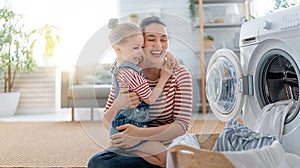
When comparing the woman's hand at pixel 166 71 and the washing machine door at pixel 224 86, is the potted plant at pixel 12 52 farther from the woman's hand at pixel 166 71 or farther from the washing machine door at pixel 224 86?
the woman's hand at pixel 166 71

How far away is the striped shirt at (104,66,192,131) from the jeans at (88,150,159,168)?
0.11 metres

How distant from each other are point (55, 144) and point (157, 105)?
1107mm

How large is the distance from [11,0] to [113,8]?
139cm

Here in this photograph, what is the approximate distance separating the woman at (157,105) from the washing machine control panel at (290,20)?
444mm


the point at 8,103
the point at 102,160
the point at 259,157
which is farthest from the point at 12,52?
the point at 259,157

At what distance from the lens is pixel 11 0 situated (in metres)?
3.74

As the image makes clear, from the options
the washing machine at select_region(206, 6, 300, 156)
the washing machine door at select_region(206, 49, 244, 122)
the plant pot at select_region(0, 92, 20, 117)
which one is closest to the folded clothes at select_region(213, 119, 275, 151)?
the washing machine at select_region(206, 6, 300, 156)

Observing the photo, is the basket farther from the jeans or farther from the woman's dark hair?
the woman's dark hair

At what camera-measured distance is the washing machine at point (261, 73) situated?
98 cm

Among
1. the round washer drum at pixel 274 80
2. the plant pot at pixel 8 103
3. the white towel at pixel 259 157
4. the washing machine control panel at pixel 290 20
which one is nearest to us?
the white towel at pixel 259 157

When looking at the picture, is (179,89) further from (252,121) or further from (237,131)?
(252,121)

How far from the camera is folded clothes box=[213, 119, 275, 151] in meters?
0.76

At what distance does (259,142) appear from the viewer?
2.47 feet

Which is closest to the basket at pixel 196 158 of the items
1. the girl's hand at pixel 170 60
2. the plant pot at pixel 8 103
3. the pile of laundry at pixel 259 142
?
the pile of laundry at pixel 259 142
